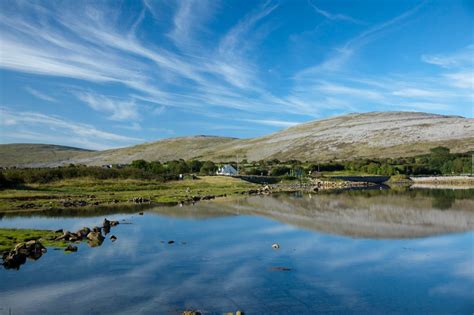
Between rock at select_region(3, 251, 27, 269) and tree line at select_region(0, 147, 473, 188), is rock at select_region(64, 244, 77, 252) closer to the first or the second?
rock at select_region(3, 251, 27, 269)

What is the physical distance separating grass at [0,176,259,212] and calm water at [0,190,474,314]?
12.4 metres

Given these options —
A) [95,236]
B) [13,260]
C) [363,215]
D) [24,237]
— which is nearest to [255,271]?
[13,260]

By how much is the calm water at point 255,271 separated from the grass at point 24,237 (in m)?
1.74

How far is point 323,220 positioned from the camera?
37438 millimetres

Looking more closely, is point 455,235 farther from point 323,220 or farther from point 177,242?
point 177,242

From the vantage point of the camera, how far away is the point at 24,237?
25.6m

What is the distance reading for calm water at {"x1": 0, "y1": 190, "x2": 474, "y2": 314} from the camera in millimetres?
14883

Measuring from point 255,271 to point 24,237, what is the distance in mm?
14239

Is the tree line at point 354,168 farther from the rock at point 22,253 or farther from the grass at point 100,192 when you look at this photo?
the rock at point 22,253

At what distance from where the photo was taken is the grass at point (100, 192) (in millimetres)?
47688

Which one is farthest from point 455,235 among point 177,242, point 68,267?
point 68,267

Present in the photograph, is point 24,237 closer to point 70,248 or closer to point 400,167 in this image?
point 70,248

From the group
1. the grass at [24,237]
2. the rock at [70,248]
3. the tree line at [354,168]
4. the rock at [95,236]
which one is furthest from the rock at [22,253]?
the tree line at [354,168]

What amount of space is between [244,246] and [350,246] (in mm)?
5936
